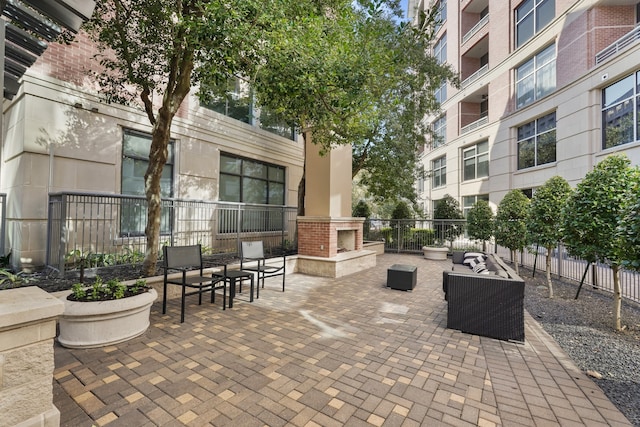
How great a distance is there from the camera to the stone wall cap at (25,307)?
1.85 metres

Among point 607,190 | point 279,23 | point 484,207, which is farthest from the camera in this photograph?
point 484,207

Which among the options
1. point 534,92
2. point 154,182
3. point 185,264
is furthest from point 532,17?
point 185,264

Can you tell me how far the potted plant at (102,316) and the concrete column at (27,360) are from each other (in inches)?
61.0

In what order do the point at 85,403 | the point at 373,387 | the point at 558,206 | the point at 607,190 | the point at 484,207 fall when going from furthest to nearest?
the point at 484,207, the point at 558,206, the point at 607,190, the point at 373,387, the point at 85,403

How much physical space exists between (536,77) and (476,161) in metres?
6.63

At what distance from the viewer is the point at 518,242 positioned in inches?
341

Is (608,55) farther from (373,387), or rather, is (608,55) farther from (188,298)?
(188,298)

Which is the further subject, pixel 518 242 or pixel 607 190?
pixel 518 242

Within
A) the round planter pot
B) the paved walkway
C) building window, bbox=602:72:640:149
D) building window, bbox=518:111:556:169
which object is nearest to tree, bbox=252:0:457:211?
the paved walkway

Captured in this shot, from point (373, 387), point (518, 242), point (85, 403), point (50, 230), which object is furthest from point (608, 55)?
point (50, 230)

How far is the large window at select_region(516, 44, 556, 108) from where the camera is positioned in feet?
50.0

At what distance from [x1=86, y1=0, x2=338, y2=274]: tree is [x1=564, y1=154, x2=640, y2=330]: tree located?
232 inches

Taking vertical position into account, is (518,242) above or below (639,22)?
below

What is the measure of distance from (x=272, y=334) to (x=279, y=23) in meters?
4.65
